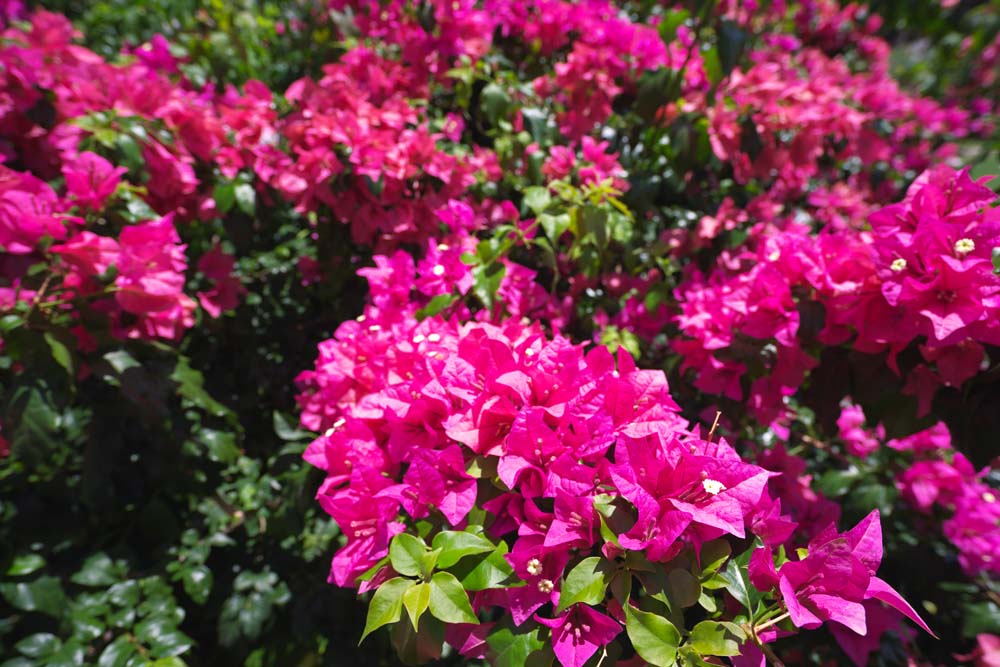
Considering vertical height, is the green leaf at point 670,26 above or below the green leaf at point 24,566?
above

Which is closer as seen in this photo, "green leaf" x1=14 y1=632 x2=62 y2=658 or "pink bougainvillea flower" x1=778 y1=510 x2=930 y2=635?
"pink bougainvillea flower" x1=778 y1=510 x2=930 y2=635

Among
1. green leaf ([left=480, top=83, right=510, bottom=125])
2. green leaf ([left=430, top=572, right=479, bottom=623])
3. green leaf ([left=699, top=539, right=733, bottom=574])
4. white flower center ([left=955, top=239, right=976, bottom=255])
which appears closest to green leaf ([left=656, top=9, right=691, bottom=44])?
green leaf ([left=480, top=83, right=510, bottom=125])

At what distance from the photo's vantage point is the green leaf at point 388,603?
59cm

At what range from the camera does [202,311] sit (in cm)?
147

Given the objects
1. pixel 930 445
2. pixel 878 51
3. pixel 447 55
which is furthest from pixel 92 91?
pixel 878 51

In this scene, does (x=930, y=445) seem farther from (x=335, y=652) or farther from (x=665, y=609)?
Answer: (x=335, y=652)

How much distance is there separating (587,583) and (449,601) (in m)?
0.15

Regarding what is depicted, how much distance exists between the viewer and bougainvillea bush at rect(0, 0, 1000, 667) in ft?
2.03

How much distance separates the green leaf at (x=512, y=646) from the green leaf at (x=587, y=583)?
0.07 metres

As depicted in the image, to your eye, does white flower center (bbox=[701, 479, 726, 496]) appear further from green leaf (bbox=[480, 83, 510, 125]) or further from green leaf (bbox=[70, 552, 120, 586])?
green leaf (bbox=[70, 552, 120, 586])

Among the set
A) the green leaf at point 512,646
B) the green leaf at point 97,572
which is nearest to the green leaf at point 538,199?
the green leaf at point 512,646

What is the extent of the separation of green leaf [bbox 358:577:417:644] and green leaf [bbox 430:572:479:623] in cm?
4

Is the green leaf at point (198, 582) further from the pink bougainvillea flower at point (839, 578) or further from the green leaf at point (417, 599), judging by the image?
the pink bougainvillea flower at point (839, 578)

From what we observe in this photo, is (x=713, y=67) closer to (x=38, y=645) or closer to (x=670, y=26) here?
(x=670, y=26)
